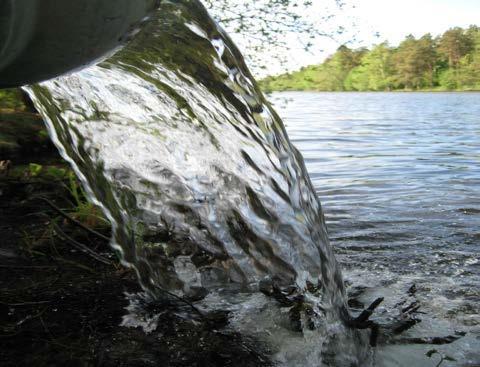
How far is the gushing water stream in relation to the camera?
233 centimetres

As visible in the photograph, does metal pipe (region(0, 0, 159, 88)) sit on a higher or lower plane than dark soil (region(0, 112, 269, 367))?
higher

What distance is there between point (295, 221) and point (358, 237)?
1706mm

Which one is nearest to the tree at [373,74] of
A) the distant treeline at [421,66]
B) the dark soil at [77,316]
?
the distant treeline at [421,66]

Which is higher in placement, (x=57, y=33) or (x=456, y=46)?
(x=456, y=46)

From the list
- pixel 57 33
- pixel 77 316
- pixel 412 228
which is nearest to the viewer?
pixel 57 33

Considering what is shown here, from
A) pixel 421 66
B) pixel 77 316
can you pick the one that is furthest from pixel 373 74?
pixel 77 316

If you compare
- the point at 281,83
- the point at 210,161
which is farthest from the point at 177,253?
the point at 281,83

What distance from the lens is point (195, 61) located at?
2314mm

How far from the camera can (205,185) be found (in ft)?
9.59

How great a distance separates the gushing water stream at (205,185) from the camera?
2.33 m

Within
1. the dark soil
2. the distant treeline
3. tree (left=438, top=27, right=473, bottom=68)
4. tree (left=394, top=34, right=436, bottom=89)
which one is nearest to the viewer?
the dark soil

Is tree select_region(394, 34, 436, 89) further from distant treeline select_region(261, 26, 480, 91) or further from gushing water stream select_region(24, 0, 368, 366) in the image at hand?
gushing water stream select_region(24, 0, 368, 366)

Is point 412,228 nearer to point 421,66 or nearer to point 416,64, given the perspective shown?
point 416,64

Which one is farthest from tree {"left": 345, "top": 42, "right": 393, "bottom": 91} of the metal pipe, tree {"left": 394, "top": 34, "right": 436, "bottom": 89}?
the metal pipe
